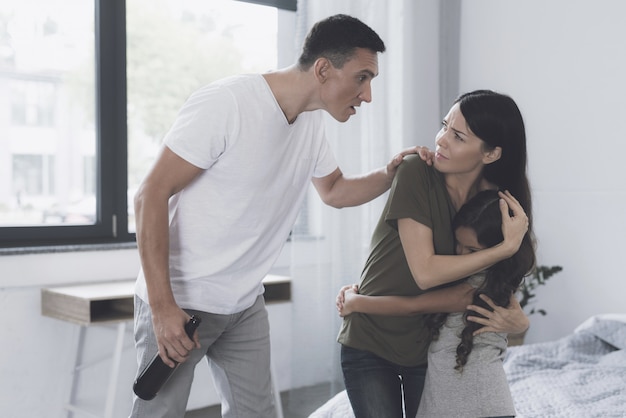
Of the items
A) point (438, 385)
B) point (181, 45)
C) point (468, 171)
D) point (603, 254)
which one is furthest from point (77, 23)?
point (603, 254)

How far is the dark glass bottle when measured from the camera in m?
1.41

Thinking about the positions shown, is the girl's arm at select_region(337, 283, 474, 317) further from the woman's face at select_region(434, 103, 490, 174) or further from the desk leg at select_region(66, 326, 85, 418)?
the desk leg at select_region(66, 326, 85, 418)

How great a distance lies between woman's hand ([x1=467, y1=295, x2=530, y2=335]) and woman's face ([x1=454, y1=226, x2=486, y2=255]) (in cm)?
10

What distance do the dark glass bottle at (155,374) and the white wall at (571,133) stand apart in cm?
215

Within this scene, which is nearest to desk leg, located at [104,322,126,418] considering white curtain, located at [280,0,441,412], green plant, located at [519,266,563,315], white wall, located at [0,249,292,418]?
white wall, located at [0,249,292,418]

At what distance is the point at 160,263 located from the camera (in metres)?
1.40

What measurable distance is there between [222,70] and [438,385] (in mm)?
2201

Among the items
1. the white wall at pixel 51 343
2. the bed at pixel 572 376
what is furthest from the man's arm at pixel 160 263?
the white wall at pixel 51 343

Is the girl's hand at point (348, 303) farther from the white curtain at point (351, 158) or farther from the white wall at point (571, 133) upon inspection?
the white wall at point (571, 133)

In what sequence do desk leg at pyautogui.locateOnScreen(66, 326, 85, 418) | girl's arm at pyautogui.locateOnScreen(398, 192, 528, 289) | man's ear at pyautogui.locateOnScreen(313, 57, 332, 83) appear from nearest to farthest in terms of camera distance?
girl's arm at pyautogui.locateOnScreen(398, 192, 528, 289), man's ear at pyautogui.locateOnScreen(313, 57, 332, 83), desk leg at pyautogui.locateOnScreen(66, 326, 85, 418)

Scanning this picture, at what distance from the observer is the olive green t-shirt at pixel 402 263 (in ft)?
4.69

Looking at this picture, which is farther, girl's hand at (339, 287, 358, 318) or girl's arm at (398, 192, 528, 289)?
girl's hand at (339, 287, 358, 318)

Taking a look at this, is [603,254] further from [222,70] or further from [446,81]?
[222,70]

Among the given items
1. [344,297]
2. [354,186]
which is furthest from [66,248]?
[344,297]
